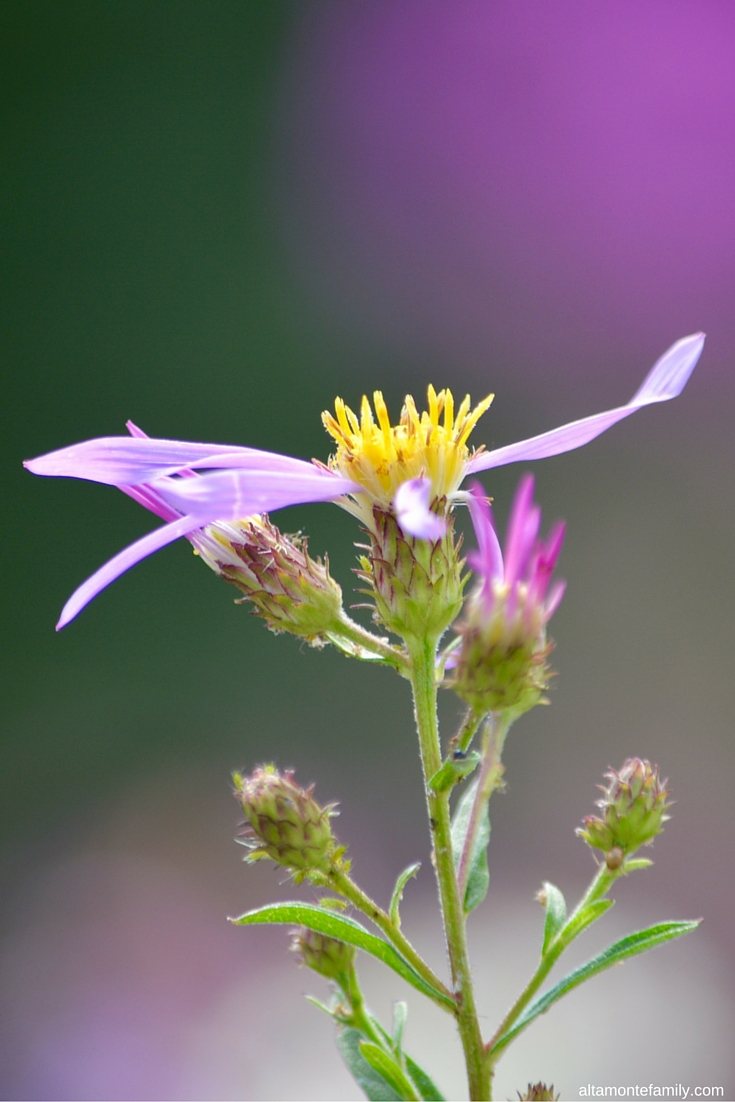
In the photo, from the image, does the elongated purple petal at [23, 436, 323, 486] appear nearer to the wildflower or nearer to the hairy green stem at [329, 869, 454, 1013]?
the wildflower

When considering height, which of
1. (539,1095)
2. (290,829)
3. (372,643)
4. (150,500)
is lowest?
(539,1095)

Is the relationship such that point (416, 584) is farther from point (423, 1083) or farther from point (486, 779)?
point (423, 1083)

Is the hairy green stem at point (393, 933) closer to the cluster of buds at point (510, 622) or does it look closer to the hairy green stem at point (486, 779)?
the hairy green stem at point (486, 779)

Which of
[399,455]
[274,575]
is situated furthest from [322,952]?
[399,455]

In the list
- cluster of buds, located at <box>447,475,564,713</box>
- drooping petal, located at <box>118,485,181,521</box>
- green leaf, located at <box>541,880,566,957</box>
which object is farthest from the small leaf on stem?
drooping petal, located at <box>118,485,181,521</box>

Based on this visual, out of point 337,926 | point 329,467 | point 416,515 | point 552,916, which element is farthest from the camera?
point 329,467
